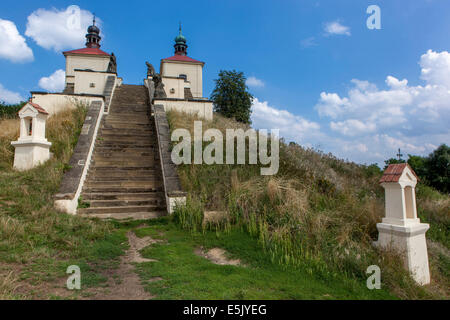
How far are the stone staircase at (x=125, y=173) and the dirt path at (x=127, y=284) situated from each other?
2229 millimetres

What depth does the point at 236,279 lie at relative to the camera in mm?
3324

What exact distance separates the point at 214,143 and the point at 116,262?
5.19m

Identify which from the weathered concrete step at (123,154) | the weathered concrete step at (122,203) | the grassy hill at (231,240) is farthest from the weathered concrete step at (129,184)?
the weathered concrete step at (123,154)

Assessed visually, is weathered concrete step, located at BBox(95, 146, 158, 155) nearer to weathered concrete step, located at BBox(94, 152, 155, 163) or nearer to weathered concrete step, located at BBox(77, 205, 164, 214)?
weathered concrete step, located at BBox(94, 152, 155, 163)

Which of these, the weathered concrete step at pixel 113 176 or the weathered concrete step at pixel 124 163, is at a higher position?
the weathered concrete step at pixel 124 163

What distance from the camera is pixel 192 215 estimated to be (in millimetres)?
5715

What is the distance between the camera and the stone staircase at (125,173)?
6723 millimetres

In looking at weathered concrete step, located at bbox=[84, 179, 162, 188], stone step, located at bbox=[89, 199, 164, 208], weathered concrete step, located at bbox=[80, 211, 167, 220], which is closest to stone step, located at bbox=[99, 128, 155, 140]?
weathered concrete step, located at bbox=[84, 179, 162, 188]

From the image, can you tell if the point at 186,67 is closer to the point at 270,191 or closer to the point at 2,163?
the point at 2,163

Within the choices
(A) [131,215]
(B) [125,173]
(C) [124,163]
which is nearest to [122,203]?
(A) [131,215]

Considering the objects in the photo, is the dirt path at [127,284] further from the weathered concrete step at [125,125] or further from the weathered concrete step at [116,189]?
the weathered concrete step at [125,125]
